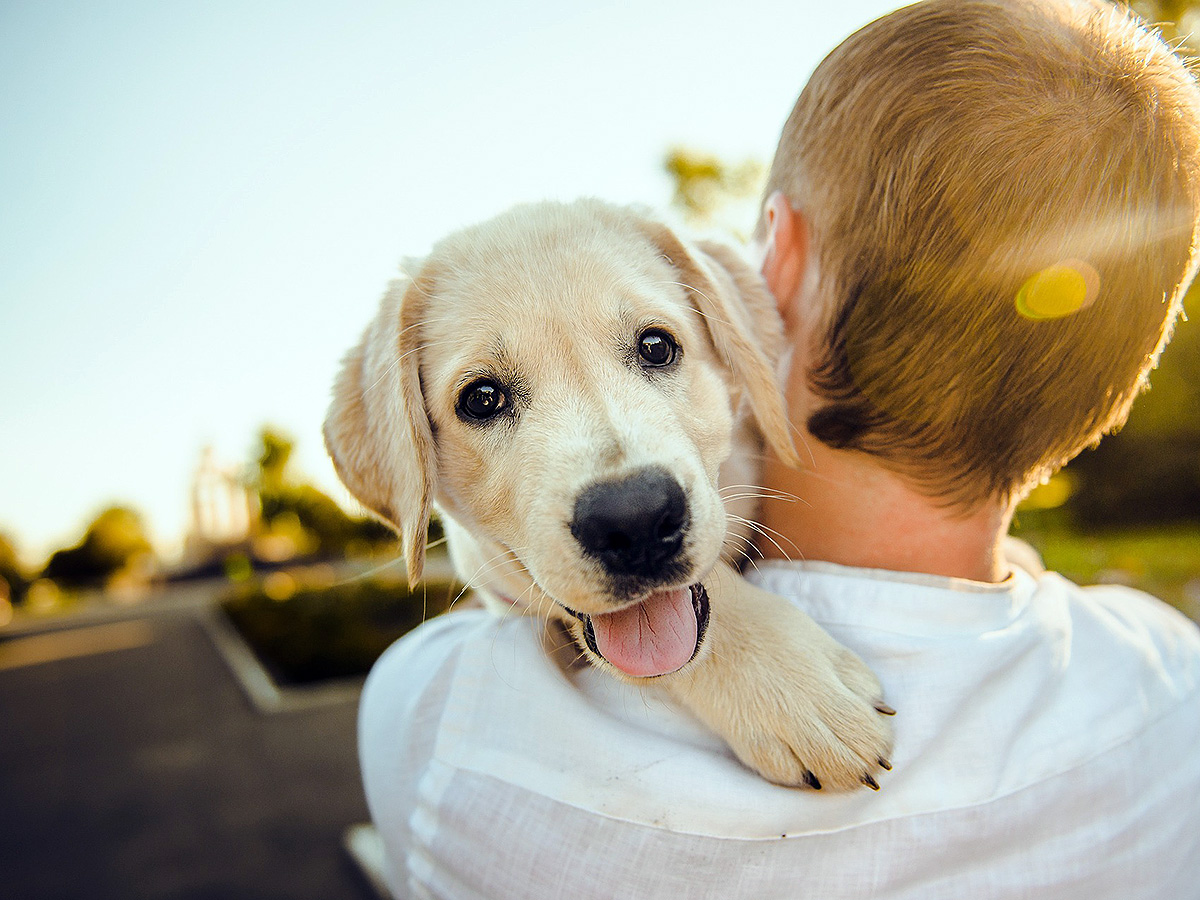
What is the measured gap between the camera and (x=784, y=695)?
5.55ft

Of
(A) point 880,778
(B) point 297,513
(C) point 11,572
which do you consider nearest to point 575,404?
(A) point 880,778

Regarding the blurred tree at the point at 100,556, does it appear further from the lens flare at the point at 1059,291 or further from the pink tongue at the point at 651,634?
the lens flare at the point at 1059,291

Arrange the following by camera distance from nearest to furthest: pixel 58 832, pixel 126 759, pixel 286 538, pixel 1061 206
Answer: pixel 1061 206 < pixel 58 832 < pixel 126 759 < pixel 286 538

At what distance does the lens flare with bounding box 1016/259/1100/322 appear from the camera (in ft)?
5.62

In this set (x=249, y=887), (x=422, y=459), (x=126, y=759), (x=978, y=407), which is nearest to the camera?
(x=978, y=407)

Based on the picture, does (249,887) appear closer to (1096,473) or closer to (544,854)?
(544,854)

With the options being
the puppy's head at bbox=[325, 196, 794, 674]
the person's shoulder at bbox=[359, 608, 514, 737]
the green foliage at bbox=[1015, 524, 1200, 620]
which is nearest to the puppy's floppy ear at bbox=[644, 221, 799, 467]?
the puppy's head at bbox=[325, 196, 794, 674]

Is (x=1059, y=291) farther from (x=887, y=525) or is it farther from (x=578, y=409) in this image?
(x=578, y=409)

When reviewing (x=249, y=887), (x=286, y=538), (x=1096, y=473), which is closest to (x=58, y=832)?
(x=249, y=887)

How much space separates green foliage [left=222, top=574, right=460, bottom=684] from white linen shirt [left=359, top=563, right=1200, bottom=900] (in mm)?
9625

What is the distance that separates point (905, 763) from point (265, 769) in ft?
31.0

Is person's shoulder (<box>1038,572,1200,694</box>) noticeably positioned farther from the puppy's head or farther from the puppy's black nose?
the puppy's black nose

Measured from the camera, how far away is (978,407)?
6.01 ft

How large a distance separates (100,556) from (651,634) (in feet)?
187
